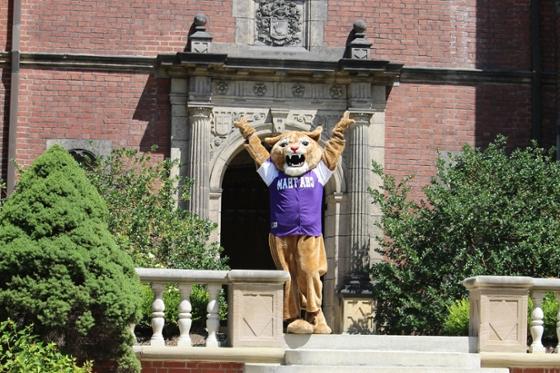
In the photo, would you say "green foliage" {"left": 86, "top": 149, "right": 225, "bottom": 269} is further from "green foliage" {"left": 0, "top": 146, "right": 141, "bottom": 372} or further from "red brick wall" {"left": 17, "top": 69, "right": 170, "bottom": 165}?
"green foliage" {"left": 0, "top": 146, "right": 141, "bottom": 372}

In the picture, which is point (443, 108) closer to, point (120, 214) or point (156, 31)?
point (156, 31)

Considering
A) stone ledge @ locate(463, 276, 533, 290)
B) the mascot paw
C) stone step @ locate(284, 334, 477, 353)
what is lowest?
stone step @ locate(284, 334, 477, 353)

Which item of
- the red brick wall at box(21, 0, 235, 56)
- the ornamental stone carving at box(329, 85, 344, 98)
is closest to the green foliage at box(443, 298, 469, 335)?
the ornamental stone carving at box(329, 85, 344, 98)

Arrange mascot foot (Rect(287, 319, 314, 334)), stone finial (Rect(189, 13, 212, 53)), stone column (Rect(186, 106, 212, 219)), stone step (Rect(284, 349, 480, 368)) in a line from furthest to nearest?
stone finial (Rect(189, 13, 212, 53)), stone column (Rect(186, 106, 212, 219)), mascot foot (Rect(287, 319, 314, 334)), stone step (Rect(284, 349, 480, 368))

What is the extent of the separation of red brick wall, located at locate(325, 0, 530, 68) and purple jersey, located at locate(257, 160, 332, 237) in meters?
8.10

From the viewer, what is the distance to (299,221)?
13.8m

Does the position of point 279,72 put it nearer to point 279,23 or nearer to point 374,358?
point 279,23

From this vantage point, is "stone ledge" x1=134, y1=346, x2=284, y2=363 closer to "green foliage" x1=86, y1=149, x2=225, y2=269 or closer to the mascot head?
the mascot head

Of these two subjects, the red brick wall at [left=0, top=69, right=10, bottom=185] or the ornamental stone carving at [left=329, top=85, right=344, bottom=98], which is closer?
the red brick wall at [left=0, top=69, right=10, bottom=185]

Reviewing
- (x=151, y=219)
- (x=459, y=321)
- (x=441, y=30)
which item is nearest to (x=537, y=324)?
(x=459, y=321)

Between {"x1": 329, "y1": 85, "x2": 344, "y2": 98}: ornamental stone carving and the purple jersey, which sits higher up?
{"x1": 329, "y1": 85, "x2": 344, "y2": 98}: ornamental stone carving

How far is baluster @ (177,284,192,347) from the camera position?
13359 mm

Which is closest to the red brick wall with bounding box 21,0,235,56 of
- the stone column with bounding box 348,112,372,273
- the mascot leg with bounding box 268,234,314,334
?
the stone column with bounding box 348,112,372,273

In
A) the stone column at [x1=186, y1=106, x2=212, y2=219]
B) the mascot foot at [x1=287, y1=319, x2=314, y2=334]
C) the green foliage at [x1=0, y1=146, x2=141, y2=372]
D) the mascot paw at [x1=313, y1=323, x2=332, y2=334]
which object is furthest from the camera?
the stone column at [x1=186, y1=106, x2=212, y2=219]
